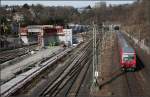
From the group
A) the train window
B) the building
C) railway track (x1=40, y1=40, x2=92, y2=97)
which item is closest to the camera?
railway track (x1=40, y1=40, x2=92, y2=97)

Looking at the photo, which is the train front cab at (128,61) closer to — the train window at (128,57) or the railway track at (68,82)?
the train window at (128,57)

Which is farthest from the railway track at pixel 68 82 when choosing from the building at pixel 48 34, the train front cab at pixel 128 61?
the building at pixel 48 34

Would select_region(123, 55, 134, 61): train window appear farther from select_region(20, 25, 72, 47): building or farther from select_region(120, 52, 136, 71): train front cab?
select_region(20, 25, 72, 47): building

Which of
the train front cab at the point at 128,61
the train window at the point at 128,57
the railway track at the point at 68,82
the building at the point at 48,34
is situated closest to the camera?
the railway track at the point at 68,82

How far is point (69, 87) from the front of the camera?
91.9ft

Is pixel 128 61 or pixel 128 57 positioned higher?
pixel 128 57

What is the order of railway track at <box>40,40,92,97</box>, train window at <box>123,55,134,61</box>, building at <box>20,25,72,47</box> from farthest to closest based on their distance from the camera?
building at <box>20,25,72,47</box> → train window at <box>123,55,134,61</box> → railway track at <box>40,40,92,97</box>

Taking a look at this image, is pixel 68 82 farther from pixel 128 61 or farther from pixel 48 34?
pixel 48 34

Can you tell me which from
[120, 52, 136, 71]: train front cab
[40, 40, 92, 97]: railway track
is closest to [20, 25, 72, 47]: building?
[40, 40, 92, 97]: railway track

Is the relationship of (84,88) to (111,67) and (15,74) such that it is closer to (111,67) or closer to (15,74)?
(15,74)

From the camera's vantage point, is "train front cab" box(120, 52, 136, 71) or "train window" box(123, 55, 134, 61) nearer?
"train front cab" box(120, 52, 136, 71)

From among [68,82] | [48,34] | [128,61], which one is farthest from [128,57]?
[48,34]

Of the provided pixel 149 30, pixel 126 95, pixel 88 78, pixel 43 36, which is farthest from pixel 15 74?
pixel 149 30

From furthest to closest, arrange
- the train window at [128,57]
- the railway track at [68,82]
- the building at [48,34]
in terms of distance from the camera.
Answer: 1. the building at [48,34]
2. the train window at [128,57]
3. the railway track at [68,82]
